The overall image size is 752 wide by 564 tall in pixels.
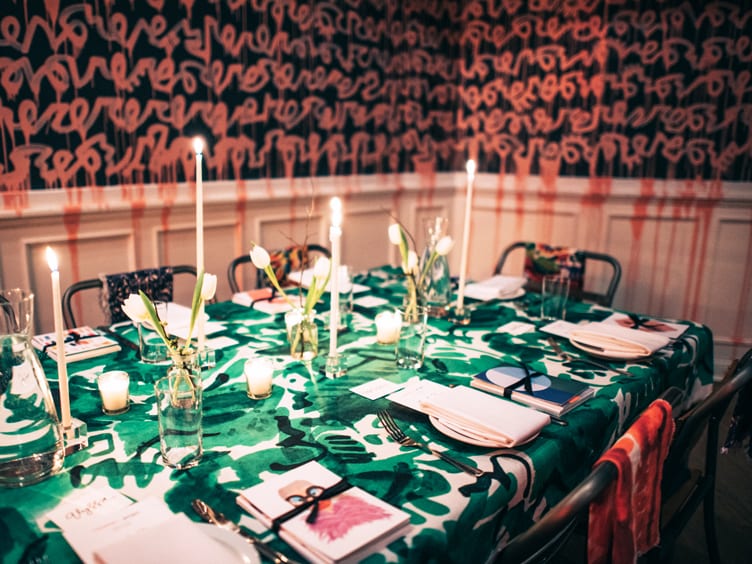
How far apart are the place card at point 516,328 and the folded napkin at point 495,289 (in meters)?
0.26

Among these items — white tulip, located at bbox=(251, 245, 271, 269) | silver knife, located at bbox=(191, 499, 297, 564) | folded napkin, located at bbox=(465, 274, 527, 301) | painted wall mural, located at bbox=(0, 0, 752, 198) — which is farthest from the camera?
painted wall mural, located at bbox=(0, 0, 752, 198)

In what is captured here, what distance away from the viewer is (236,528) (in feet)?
2.82

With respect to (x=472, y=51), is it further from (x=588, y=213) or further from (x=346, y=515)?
(x=346, y=515)

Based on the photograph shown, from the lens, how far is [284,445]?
1097mm

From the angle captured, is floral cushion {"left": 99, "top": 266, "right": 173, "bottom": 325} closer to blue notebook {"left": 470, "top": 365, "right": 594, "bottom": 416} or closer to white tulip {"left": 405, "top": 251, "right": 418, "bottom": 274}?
white tulip {"left": 405, "top": 251, "right": 418, "bottom": 274}

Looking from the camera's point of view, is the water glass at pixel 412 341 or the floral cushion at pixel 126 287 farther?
the floral cushion at pixel 126 287

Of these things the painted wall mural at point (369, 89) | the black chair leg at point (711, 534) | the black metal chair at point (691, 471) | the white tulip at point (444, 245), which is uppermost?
the painted wall mural at point (369, 89)

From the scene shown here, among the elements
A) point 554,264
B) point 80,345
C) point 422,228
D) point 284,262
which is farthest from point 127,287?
point 422,228

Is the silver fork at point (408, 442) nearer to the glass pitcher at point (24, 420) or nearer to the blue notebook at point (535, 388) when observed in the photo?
the blue notebook at point (535, 388)

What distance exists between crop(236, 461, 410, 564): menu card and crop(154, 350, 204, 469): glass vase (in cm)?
16

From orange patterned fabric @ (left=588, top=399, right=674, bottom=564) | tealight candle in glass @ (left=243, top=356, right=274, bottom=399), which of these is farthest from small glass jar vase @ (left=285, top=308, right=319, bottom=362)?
orange patterned fabric @ (left=588, top=399, right=674, bottom=564)

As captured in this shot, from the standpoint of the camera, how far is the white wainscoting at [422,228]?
8.42 ft

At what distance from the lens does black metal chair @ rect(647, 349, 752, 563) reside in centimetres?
119

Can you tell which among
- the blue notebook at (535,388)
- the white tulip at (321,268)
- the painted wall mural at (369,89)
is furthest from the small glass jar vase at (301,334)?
the painted wall mural at (369,89)
